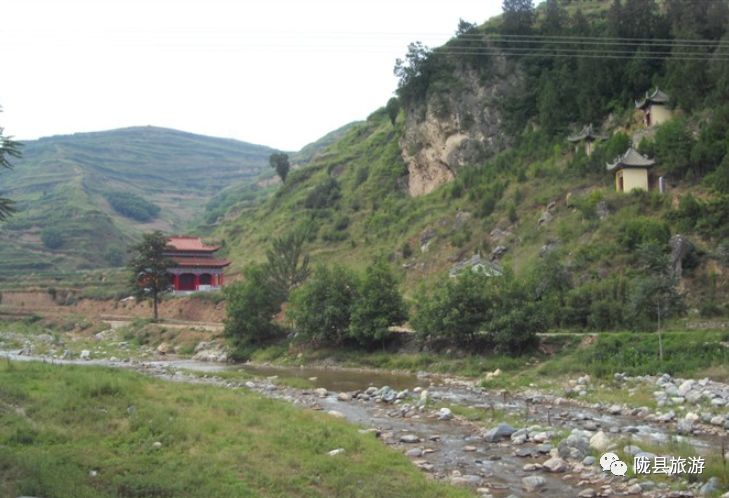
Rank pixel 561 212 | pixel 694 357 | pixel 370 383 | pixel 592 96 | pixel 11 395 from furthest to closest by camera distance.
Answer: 1. pixel 592 96
2. pixel 561 212
3. pixel 370 383
4. pixel 694 357
5. pixel 11 395

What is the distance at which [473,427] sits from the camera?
20.2 m

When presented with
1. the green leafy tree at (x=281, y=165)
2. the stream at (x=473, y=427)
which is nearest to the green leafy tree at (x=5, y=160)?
the stream at (x=473, y=427)

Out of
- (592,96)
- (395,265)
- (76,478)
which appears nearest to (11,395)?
(76,478)

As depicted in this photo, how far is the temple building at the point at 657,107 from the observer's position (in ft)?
164

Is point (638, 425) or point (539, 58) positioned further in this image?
point (539, 58)

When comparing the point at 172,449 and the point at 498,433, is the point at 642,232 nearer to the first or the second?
the point at 498,433

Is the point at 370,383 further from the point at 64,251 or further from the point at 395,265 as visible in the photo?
the point at 64,251

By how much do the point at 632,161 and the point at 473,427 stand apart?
31.4 m

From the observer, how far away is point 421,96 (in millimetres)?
74375

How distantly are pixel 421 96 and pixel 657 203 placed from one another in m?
37.4

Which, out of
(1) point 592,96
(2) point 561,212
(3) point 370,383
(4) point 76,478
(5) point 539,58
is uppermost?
(5) point 539,58

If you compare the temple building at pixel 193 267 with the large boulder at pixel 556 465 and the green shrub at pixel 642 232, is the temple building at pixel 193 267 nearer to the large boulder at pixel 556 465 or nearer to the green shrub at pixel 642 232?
the green shrub at pixel 642 232

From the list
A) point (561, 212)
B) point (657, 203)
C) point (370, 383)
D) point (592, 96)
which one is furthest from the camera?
point (592, 96)

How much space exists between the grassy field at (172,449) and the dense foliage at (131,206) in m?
172
